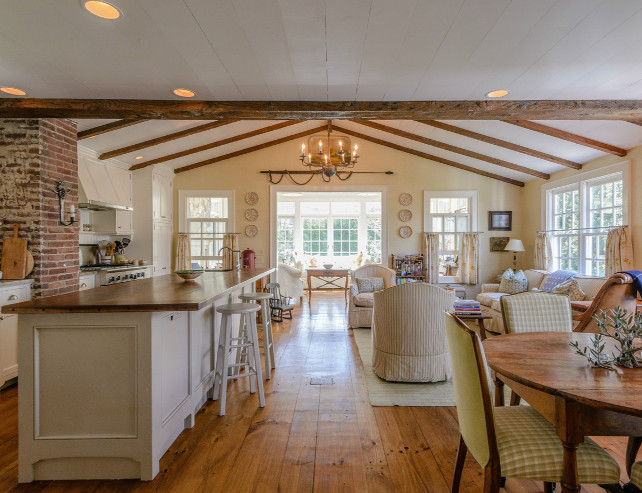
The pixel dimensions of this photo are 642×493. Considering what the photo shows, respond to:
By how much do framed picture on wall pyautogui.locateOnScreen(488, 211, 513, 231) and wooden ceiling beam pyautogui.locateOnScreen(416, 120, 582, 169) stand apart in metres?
1.80

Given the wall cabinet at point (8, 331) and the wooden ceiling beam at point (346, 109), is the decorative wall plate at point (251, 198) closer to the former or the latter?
the wooden ceiling beam at point (346, 109)

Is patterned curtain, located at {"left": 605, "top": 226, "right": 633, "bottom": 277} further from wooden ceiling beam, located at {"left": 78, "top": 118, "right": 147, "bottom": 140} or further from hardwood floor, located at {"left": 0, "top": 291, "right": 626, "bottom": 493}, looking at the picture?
wooden ceiling beam, located at {"left": 78, "top": 118, "right": 147, "bottom": 140}

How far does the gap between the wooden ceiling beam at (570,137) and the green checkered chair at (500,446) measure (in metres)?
4.10

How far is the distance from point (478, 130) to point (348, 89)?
3.08 meters

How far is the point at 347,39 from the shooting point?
2311mm

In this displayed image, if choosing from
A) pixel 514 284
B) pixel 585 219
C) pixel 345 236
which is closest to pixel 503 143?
pixel 585 219

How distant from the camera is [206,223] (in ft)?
23.9

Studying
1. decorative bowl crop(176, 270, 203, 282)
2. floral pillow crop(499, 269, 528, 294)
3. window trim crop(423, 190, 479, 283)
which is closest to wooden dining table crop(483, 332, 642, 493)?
decorative bowl crop(176, 270, 203, 282)

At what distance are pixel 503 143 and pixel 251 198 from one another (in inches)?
178

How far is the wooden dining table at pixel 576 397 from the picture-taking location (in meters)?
1.21

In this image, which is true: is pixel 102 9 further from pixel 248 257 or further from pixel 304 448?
pixel 248 257

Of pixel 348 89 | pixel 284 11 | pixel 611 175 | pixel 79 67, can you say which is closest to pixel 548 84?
pixel 348 89

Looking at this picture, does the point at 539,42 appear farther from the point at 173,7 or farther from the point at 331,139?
the point at 331,139

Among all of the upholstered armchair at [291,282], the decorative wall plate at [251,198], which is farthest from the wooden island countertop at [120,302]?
the decorative wall plate at [251,198]
